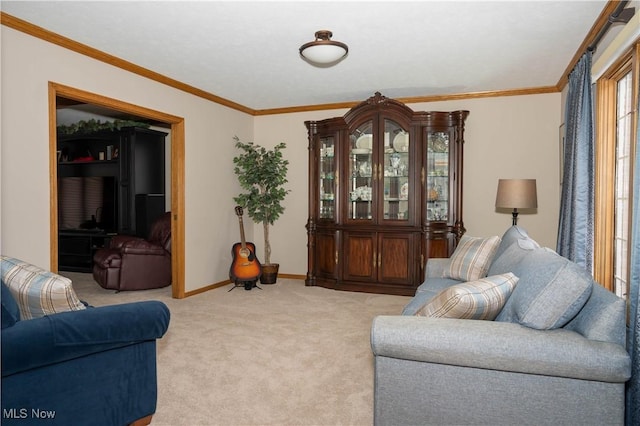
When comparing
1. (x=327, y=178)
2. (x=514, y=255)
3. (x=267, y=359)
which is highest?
(x=327, y=178)

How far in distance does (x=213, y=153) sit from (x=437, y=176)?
9.52ft

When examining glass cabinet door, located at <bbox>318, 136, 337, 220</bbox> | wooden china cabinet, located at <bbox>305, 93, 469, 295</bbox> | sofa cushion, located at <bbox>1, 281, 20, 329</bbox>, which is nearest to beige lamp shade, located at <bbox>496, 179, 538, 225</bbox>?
wooden china cabinet, located at <bbox>305, 93, 469, 295</bbox>

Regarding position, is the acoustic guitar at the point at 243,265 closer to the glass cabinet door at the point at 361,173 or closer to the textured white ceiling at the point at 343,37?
the glass cabinet door at the point at 361,173

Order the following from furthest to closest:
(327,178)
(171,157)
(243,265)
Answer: (327,178) → (243,265) → (171,157)

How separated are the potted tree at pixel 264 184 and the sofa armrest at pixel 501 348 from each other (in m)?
4.26

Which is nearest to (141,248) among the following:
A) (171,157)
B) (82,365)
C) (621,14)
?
(171,157)

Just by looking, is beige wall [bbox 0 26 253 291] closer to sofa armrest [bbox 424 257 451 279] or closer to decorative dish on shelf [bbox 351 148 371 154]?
decorative dish on shelf [bbox 351 148 371 154]

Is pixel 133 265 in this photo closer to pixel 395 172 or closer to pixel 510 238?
pixel 395 172

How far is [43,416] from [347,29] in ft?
10.2

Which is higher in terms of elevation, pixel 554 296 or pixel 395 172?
pixel 395 172

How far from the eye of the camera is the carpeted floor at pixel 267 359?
2.36 metres

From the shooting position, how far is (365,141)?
557cm

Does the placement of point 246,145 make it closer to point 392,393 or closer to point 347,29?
point 347,29

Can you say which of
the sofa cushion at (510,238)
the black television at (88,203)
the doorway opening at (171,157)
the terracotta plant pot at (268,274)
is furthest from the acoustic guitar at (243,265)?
the sofa cushion at (510,238)
